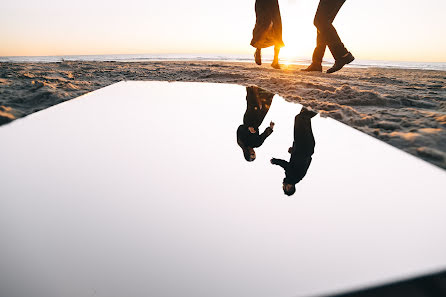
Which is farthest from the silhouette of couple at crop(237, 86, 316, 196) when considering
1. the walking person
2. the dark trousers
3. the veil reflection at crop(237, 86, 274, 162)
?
the walking person

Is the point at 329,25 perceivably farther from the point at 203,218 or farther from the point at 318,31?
the point at 203,218

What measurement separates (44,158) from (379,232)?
1467 millimetres

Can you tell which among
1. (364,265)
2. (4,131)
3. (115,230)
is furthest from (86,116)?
(364,265)

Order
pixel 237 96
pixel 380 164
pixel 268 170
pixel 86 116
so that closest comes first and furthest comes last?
pixel 268 170 → pixel 380 164 → pixel 86 116 → pixel 237 96

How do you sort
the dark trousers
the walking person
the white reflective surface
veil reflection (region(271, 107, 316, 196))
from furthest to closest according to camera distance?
the walking person
the dark trousers
veil reflection (region(271, 107, 316, 196))
the white reflective surface

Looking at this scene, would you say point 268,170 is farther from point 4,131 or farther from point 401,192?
point 4,131

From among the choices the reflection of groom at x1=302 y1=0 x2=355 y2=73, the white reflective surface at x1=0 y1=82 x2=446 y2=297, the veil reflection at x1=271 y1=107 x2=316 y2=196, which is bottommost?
the white reflective surface at x1=0 y1=82 x2=446 y2=297

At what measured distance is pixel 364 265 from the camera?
604 millimetres

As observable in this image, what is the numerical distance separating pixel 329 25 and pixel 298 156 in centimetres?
337

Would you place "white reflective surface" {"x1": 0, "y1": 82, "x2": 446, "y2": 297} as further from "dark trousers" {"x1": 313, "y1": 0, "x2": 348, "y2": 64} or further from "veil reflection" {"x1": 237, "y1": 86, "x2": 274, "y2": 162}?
"dark trousers" {"x1": 313, "y1": 0, "x2": 348, "y2": 64}

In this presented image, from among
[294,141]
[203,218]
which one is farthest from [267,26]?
[203,218]

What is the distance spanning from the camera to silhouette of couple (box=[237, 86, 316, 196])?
3.55 feet

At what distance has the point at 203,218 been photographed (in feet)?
2.52

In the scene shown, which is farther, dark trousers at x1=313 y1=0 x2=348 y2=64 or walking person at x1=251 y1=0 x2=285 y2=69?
walking person at x1=251 y1=0 x2=285 y2=69
